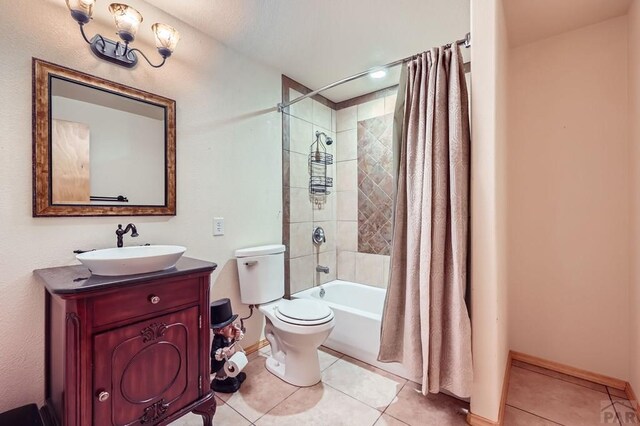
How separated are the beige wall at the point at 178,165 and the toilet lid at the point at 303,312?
1.44 feet

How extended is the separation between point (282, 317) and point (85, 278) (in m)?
1.07

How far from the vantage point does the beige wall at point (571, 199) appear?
181 centimetres

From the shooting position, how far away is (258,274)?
81.4 inches

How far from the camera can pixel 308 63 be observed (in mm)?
2334

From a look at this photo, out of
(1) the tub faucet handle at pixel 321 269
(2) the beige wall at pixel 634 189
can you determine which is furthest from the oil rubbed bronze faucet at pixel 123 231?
(2) the beige wall at pixel 634 189

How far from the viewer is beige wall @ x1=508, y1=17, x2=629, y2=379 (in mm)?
1813

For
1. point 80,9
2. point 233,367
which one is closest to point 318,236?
point 233,367

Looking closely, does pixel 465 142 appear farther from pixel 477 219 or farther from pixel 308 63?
pixel 308 63

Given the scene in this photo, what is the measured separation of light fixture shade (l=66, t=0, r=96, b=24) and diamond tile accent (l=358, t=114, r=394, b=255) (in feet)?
7.34

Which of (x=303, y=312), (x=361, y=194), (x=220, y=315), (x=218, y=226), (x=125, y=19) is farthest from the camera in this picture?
(x=361, y=194)

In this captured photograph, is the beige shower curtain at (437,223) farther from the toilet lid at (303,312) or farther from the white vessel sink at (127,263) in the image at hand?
the white vessel sink at (127,263)

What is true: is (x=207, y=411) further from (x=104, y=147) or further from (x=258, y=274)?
(x=104, y=147)

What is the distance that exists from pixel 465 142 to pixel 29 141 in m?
2.09

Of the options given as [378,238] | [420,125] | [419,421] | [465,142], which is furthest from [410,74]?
[419,421]
